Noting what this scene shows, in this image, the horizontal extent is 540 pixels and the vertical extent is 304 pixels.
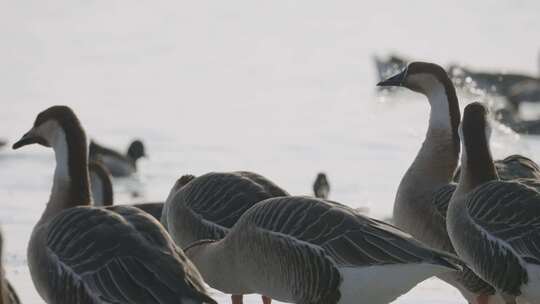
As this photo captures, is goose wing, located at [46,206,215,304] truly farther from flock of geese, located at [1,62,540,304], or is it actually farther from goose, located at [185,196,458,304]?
goose, located at [185,196,458,304]

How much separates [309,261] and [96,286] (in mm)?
1557

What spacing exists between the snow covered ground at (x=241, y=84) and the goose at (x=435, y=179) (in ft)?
3.54

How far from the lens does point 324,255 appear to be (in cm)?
836

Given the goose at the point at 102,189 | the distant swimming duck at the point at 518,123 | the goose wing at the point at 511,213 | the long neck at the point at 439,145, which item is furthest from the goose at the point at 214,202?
the distant swimming duck at the point at 518,123

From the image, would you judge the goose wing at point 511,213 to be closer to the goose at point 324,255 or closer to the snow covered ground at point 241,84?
the goose at point 324,255

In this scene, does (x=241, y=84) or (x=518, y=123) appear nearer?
(x=518, y=123)

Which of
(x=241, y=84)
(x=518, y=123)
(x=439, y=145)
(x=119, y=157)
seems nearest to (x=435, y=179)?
(x=439, y=145)

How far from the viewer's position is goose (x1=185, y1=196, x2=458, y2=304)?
26.8 ft

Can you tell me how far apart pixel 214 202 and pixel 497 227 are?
2.57m

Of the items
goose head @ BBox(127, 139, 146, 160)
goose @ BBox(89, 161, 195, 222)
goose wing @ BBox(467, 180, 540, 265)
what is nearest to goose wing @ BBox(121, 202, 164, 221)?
goose @ BBox(89, 161, 195, 222)

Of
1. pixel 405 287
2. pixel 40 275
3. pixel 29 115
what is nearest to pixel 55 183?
pixel 40 275

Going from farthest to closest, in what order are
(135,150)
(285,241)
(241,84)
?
(241,84) < (135,150) < (285,241)

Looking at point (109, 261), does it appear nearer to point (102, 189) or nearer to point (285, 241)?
point (285, 241)

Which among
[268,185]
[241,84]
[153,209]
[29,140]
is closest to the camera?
[29,140]
